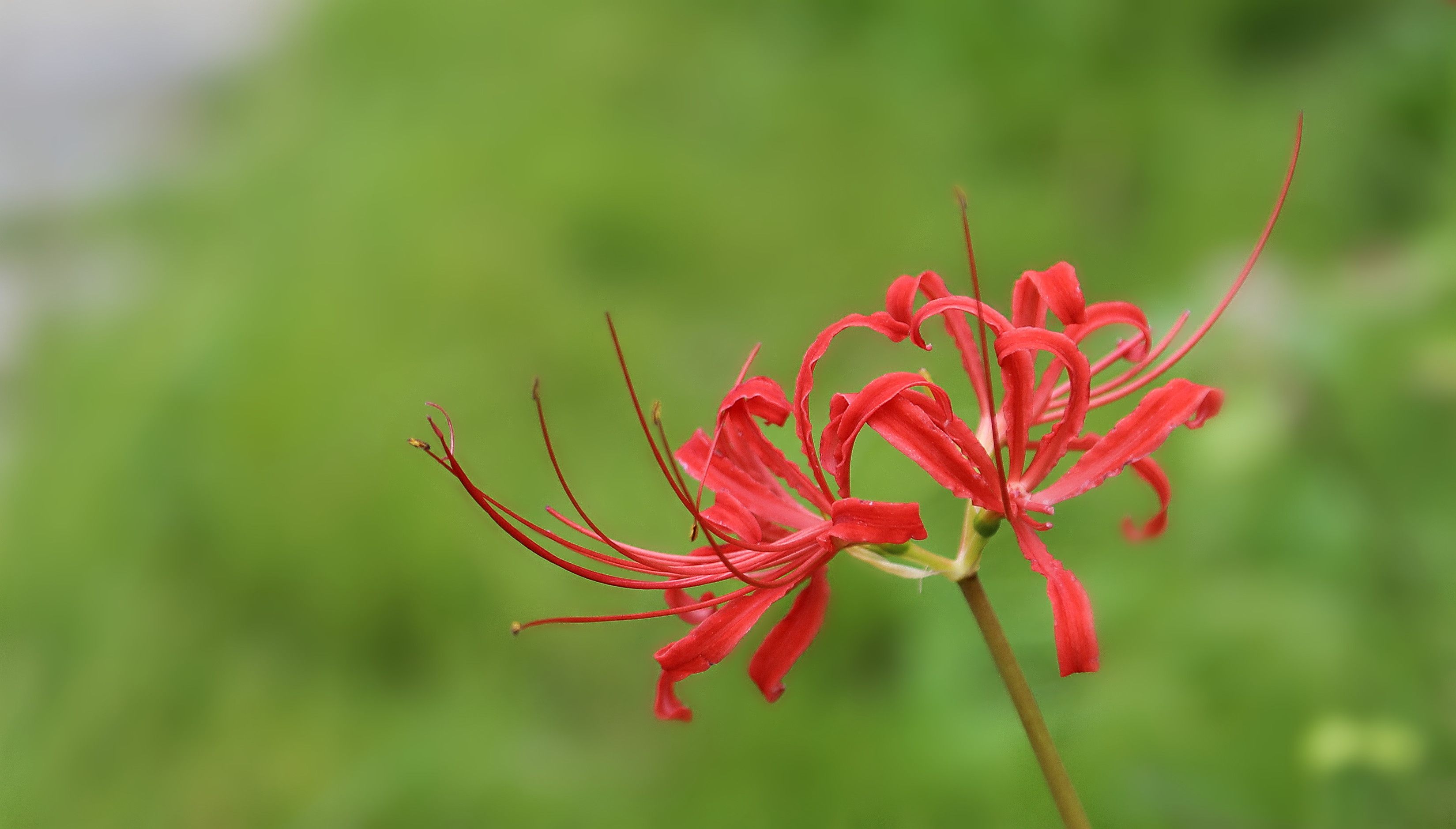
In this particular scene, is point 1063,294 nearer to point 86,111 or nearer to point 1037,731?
point 1037,731

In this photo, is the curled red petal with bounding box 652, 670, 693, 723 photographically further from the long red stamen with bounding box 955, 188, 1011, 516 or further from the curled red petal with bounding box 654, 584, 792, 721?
the long red stamen with bounding box 955, 188, 1011, 516

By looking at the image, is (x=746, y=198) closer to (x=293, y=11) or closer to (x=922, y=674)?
(x=922, y=674)

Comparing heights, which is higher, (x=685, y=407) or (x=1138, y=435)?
(x=1138, y=435)

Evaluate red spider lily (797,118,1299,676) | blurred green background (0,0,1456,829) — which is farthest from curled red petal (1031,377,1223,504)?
blurred green background (0,0,1456,829)

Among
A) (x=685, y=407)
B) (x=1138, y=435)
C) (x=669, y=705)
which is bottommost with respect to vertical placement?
(x=685, y=407)

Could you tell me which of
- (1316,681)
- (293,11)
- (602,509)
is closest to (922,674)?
(1316,681)

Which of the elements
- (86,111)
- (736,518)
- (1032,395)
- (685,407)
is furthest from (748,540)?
(86,111)
